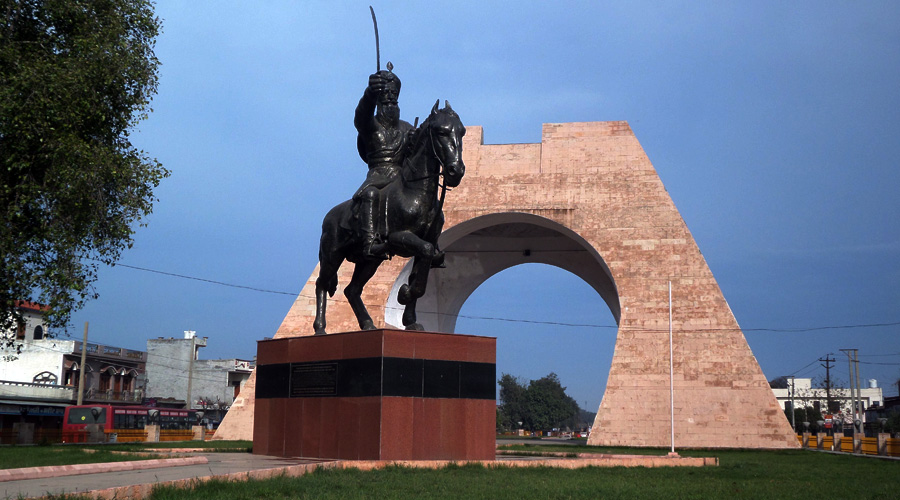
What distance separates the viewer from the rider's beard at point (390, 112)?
10406 millimetres

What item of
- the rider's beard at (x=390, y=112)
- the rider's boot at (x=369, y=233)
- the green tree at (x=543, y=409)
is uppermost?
the rider's beard at (x=390, y=112)

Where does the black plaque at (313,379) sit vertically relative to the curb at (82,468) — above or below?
above

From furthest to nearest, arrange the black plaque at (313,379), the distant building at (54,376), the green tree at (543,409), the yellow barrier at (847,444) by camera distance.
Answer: the green tree at (543,409) → the distant building at (54,376) → the yellow barrier at (847,444) → the black plaque at (313,379)

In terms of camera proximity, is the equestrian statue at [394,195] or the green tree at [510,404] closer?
the equestrian statue at [394,195]

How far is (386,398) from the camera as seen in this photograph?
29.9ft

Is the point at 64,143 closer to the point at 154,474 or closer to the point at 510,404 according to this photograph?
the point at 154,474

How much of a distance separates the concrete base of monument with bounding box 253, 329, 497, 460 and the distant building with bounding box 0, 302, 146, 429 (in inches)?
986

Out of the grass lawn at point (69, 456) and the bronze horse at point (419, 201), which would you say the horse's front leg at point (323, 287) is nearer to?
the bronze horse at point (419, 201)

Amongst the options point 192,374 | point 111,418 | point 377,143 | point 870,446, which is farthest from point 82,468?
point 192,374

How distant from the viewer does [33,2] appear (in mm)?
12344

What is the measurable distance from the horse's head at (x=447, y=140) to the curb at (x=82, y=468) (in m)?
4.13

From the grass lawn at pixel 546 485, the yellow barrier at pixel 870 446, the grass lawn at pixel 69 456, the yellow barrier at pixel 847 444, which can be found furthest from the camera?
the yellow barrier at pixel 847 444

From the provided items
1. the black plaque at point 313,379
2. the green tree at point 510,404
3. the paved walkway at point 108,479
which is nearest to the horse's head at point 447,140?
the black plaque at point 313,379

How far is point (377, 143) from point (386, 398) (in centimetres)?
341
